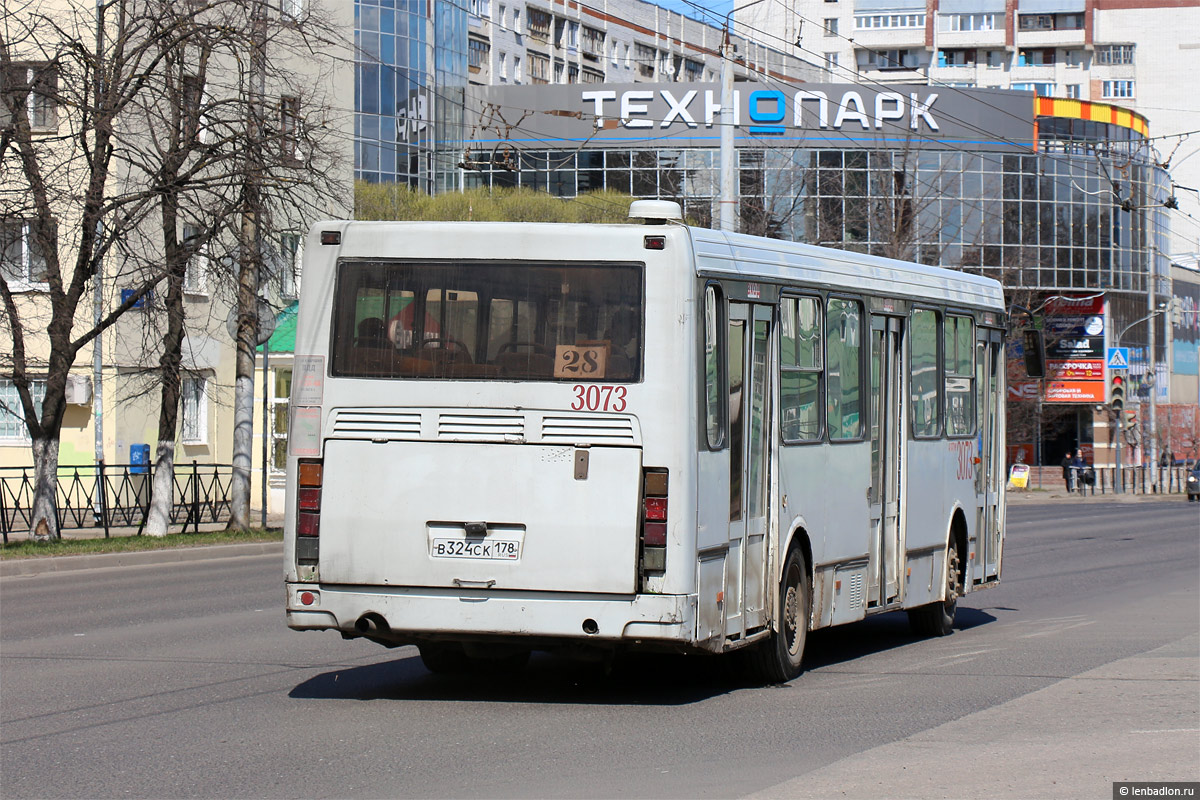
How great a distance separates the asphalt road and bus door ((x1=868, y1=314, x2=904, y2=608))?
2.07 ft

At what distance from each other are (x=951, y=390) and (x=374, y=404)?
6.15 metres

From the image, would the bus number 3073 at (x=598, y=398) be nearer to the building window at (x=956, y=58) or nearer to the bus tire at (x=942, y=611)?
the bus tire at (x=942, y=611)

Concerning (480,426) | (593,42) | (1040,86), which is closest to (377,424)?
(480,426)

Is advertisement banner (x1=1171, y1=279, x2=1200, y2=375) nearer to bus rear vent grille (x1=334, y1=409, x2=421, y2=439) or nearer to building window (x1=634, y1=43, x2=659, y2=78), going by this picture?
building window (x1=634, y1=43, x2=659, y2=78)

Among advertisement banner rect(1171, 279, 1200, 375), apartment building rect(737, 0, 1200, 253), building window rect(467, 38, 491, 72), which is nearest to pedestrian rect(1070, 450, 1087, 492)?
advertisement banner rect(1171, 279, 1200, 375)

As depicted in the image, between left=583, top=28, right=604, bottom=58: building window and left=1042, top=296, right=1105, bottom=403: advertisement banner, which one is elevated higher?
left=583, top=28, right=604, bottom=58: building window

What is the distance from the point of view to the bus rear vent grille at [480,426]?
9.31 meters

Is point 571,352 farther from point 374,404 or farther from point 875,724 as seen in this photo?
point 875,724

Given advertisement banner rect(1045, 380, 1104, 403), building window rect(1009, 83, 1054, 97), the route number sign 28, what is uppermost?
building window rect(1009, 83, 1054, 97)

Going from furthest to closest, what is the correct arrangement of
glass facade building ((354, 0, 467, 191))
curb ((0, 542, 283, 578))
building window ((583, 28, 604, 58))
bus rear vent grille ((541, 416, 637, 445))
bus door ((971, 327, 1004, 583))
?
building window ((583, 28, 604, 58)), glass facade building ((354, 0, 467, 191)), curb ((0, 542, 283, 578)), bus door ((971, 327, 1004, 583)), bus rear vent grille ((541, 416, 637, 445))

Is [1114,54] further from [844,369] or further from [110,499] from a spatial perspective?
[844,369]

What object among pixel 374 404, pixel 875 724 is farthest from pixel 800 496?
pixel 374 404

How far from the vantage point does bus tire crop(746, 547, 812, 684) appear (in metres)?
10.5

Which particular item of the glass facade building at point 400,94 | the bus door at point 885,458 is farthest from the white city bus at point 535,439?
the glass facade building at point 400,94
